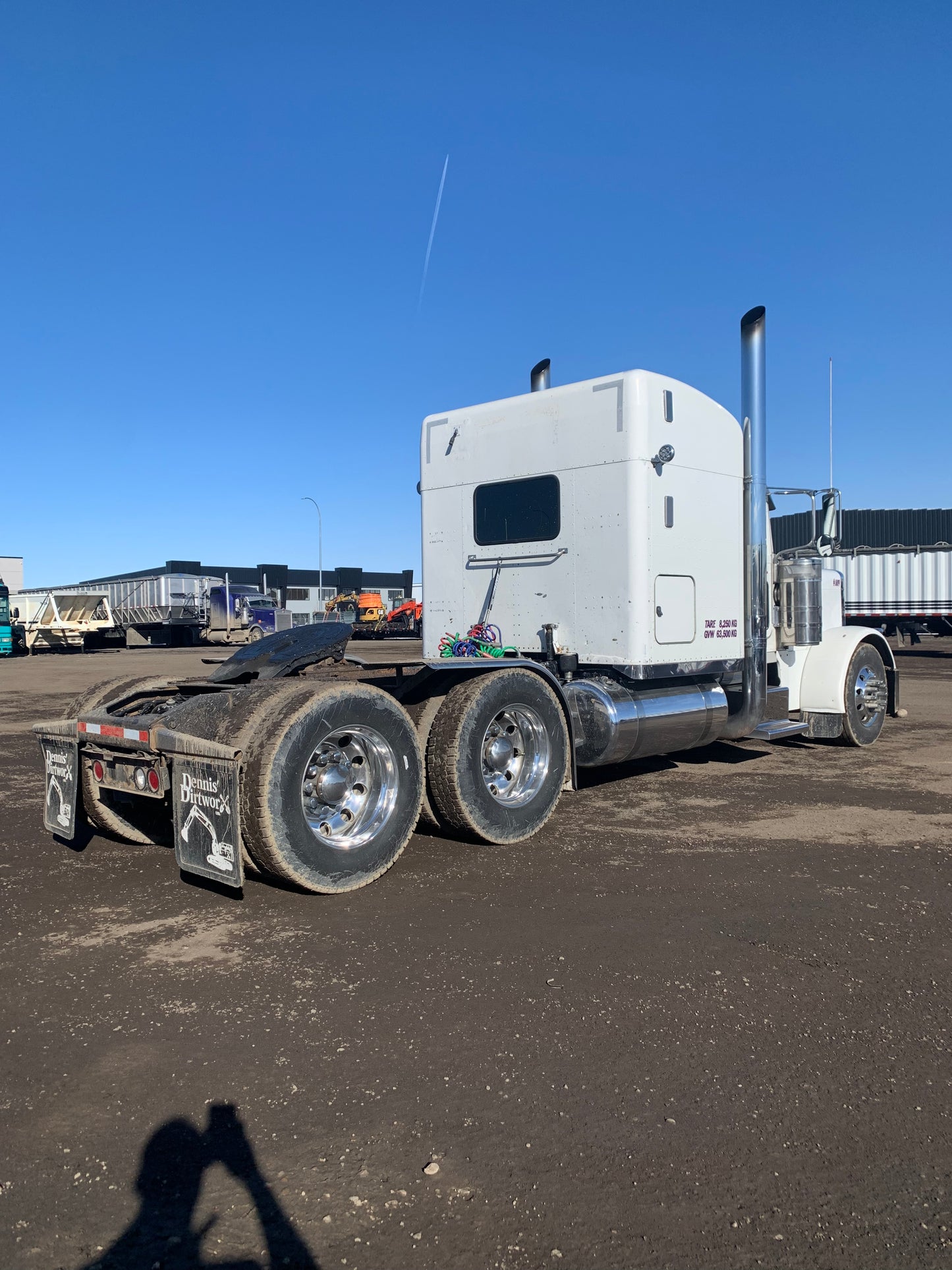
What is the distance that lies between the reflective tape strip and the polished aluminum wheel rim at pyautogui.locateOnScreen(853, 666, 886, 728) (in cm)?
734

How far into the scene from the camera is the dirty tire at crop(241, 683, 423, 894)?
185 inches

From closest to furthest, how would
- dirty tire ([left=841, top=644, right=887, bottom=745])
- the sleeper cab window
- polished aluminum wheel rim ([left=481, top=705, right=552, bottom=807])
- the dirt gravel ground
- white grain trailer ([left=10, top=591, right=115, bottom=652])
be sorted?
the dirt gravel ground, polished aluminum wheel rim ([left=481, top=705, right=552, bottom=807]), the sleeper cab window, dirty tire ([left=841, top=644, right=887, bottom=745]), white grain trailer ([left=10, top=591, right=115, bottom=652])

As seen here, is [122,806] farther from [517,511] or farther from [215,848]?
[517,511]

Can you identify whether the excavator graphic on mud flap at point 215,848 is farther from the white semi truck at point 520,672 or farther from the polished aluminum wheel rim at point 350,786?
the polished aluminum wheel rim at point 350,786

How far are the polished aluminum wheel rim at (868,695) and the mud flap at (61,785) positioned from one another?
7.47 m

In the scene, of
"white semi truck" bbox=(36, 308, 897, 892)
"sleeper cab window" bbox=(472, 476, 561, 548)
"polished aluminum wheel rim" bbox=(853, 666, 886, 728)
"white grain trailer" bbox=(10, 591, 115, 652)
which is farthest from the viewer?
"white grain trailer" bbox=(10, 591, 115, 652)

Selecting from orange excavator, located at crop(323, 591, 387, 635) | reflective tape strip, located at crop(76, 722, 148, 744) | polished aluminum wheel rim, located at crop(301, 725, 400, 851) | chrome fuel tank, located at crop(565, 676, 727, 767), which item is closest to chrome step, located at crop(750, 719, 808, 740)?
chrome fuel tank, located at crop(565, 676, 727, 767)

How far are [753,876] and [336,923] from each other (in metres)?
2.32

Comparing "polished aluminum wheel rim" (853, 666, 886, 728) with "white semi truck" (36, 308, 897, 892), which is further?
"polished aluminum wheel rim" (853, 666, 886, 728)

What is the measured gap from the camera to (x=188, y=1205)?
7.98ft

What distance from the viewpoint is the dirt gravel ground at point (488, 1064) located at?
7.70 feet

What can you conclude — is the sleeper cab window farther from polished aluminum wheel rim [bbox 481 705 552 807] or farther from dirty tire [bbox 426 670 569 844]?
polished aluminum wheel rim [bbox 481 705 552 807]

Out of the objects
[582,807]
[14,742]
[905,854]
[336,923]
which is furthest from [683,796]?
[14,742]

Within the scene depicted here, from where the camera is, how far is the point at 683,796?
7.70 m
